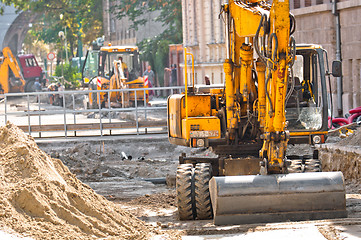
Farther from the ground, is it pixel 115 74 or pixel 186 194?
pixel 115 74

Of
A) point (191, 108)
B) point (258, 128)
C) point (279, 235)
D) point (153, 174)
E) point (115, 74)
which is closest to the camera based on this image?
point (279, 235)

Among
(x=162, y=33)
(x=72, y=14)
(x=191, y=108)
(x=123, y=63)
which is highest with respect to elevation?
(x=72, y=14)

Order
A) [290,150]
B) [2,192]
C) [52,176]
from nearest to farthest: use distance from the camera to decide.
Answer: [2,192], [52,176], [290,150]

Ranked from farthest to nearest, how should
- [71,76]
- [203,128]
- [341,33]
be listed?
[71,76]
[341,33]
[203,128]

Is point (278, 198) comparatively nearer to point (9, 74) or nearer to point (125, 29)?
point (9, 74)

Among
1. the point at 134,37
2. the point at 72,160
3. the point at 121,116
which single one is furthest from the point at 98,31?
the point at 72,160

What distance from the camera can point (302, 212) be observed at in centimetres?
1073

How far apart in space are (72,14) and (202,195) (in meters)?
50.7

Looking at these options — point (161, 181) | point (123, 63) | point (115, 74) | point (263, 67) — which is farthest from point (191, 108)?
point (123, 63)

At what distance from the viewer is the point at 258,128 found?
12.2 meters

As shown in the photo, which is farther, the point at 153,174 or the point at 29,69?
the point at 29,69

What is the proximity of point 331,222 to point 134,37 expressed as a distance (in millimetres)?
59340

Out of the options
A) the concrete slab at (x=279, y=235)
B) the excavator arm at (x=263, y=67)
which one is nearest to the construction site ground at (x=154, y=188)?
the concrete slab at (x=279, y=235)

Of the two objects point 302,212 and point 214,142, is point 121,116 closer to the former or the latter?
point 214,142
